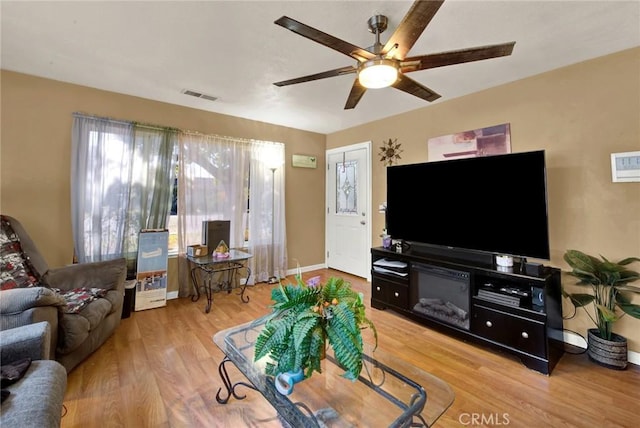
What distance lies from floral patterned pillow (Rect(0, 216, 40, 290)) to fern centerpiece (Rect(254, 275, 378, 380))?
217 cm

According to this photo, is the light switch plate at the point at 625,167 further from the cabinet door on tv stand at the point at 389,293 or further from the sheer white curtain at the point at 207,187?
the sheer white curtain at the point at 207,187

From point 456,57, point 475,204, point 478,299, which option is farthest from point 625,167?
point 456,57

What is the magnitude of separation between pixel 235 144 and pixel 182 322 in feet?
7.60

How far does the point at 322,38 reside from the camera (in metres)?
1.42

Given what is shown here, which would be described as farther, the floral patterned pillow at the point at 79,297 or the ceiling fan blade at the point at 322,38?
the floral patterned pillow at the point at 79,297

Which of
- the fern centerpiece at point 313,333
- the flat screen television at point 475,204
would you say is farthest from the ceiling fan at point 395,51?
the fern centerpiece at point 313,333

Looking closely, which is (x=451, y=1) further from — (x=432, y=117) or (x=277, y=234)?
(x=277, y=234)

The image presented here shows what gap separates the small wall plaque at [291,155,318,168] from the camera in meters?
4.46

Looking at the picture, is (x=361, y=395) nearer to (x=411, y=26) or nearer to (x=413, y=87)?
(x=411, y=26)

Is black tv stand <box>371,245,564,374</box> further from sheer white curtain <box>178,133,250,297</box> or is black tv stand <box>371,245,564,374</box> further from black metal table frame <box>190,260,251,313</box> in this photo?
sheer white curtain <box>178,133,250,297</box>

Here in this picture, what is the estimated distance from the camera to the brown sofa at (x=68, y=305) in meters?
1.63

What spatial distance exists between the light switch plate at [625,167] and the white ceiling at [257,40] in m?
0.84

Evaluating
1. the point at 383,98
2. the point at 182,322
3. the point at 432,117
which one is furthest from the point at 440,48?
the point at 182,322

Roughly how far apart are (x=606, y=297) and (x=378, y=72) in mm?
2509
